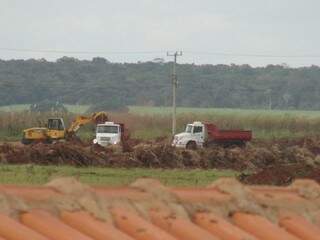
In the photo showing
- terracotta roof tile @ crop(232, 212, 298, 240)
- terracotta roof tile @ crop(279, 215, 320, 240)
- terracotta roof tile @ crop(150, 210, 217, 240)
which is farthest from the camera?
terracotta roof tile @ crop(279, 215, 320, 240)

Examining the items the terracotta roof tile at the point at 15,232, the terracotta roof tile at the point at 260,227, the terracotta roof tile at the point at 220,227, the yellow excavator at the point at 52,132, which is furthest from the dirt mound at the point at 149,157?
the terracotta roof tile at the point at 15,232

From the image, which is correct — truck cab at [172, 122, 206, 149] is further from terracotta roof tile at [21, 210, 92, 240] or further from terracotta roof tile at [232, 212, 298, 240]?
terracotta roof tile at [21, 210, 92, 240]

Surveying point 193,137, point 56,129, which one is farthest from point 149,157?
point 56,129

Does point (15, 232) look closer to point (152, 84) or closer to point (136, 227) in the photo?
point (136, 227)

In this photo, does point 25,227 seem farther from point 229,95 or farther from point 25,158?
point 229,95

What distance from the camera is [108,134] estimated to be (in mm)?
62062

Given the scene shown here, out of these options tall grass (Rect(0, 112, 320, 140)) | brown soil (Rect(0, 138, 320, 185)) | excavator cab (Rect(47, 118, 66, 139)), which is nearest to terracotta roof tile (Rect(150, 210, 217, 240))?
brown soil (Rect(0, 138, 320, 185))

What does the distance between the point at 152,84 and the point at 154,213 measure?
153992mm

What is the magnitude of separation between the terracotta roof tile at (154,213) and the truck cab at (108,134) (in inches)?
2169

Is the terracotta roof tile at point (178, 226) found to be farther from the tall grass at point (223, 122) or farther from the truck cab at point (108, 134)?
the tall grass at point (223, 122)

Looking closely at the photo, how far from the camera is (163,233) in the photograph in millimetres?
4785

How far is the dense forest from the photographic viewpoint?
146250 millimetres

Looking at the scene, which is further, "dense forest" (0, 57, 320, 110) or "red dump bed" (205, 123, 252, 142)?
"dense forest" (0, 57, 320, 110)

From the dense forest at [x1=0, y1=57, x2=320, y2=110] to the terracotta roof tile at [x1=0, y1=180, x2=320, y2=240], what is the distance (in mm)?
135550
